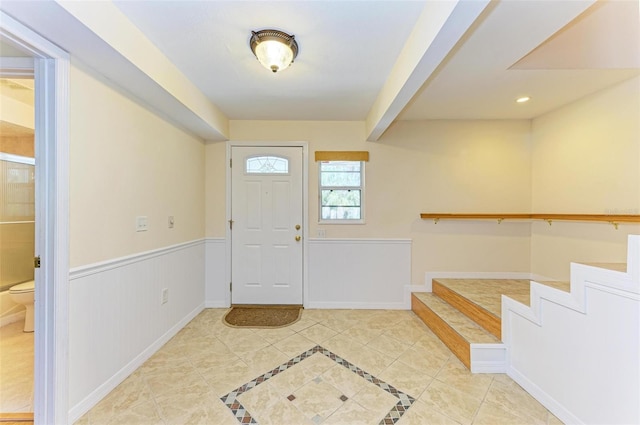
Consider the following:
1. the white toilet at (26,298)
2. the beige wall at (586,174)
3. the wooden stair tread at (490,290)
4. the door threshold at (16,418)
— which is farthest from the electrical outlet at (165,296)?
the beige wall at (586,174)

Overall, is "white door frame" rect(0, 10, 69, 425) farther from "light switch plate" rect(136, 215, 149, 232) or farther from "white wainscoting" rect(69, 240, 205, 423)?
"light switch plate" rect(136, 215, 149, 232)

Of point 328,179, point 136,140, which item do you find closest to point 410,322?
point 328,179

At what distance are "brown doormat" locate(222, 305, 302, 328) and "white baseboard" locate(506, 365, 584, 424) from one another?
6.35ft

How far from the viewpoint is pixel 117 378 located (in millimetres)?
1655

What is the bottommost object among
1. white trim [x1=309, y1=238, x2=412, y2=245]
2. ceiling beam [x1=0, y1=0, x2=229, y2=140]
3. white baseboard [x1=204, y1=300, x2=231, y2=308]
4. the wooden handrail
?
white baseboard [x1=204, y1=300, x2=231, y2=308]

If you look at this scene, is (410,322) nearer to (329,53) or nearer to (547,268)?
(547,268)

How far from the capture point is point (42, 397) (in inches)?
50.6

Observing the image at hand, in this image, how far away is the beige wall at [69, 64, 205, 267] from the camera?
4.69 ft

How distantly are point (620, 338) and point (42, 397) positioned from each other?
307cm

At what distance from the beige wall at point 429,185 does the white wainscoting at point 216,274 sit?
0.52ft

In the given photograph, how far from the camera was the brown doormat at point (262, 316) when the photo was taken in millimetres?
2535

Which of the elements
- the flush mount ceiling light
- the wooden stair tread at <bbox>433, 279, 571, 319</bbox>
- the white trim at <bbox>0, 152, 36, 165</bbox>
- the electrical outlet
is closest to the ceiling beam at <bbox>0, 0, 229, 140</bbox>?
the flush mount ceiling light

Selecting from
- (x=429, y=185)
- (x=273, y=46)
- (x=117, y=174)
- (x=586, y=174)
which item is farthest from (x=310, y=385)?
(x=586, y=174)

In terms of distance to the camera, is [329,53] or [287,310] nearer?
[329,53]
